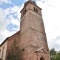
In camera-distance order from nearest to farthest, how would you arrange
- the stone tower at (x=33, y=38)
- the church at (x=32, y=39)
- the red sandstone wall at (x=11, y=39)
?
1. the stone tower at (x=33, y=38)
2. the church at (x=32, y=39)
3. the red sandstone wall at (x=11, y=39)

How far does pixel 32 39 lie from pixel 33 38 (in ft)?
1.36

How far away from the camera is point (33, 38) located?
2225 cm

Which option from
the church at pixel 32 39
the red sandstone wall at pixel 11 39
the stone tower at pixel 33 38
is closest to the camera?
the stone tower at pixel 33 38

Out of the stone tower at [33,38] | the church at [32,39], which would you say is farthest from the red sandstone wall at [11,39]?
the stone tower at [33,38]

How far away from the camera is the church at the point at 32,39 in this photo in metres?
21.1

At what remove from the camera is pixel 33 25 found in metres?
24.0

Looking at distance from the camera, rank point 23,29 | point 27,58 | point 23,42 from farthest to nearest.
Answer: point 23,29 → point 23,42 → point 27,58

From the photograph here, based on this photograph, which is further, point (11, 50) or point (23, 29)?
point (23, 29)

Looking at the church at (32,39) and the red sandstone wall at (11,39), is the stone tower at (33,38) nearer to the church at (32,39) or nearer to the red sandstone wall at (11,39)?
the church at (32,39)

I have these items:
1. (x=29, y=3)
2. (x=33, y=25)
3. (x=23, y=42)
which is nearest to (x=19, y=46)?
(x=23, y=42)

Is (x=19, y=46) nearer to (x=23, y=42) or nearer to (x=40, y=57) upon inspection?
(x=23, y=42)

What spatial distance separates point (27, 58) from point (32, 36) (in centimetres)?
447

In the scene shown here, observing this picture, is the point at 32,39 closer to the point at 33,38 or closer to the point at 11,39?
the point at 33,38

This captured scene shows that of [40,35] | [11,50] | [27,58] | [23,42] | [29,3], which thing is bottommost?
[27,58]
